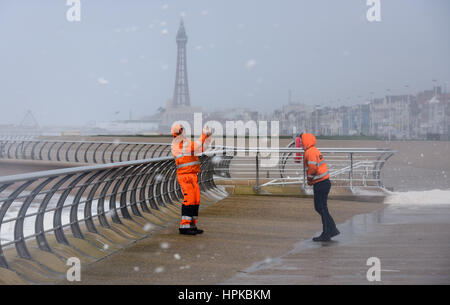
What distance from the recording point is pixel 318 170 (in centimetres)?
900

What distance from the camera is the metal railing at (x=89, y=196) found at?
20.4 feet

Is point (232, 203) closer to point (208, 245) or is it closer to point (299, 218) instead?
point (299, 218)

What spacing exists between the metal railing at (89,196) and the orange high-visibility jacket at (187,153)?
0.67 meters

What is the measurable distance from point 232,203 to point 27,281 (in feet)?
27.6

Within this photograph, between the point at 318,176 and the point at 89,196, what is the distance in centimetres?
324

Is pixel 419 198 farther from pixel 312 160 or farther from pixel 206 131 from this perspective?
pixel 206 131

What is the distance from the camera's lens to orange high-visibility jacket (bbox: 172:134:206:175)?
902cm

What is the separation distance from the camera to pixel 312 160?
349 inches

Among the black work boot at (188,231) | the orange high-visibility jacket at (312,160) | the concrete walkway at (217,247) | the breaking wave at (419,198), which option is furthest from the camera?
the breaking wave at (419,198)

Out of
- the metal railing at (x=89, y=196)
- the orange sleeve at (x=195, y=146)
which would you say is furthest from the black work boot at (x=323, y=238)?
the metal railing at (x=89, y=196)

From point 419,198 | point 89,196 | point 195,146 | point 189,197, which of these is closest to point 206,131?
point 195,146

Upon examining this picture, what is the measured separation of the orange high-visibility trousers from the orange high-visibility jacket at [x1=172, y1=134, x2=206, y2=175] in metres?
0.10

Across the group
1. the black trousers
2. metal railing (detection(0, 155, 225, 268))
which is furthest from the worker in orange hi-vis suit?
the black trousers

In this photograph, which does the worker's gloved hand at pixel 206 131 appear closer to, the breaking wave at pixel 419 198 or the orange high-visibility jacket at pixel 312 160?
the orange high-visibility jacket at pixel 312 160
